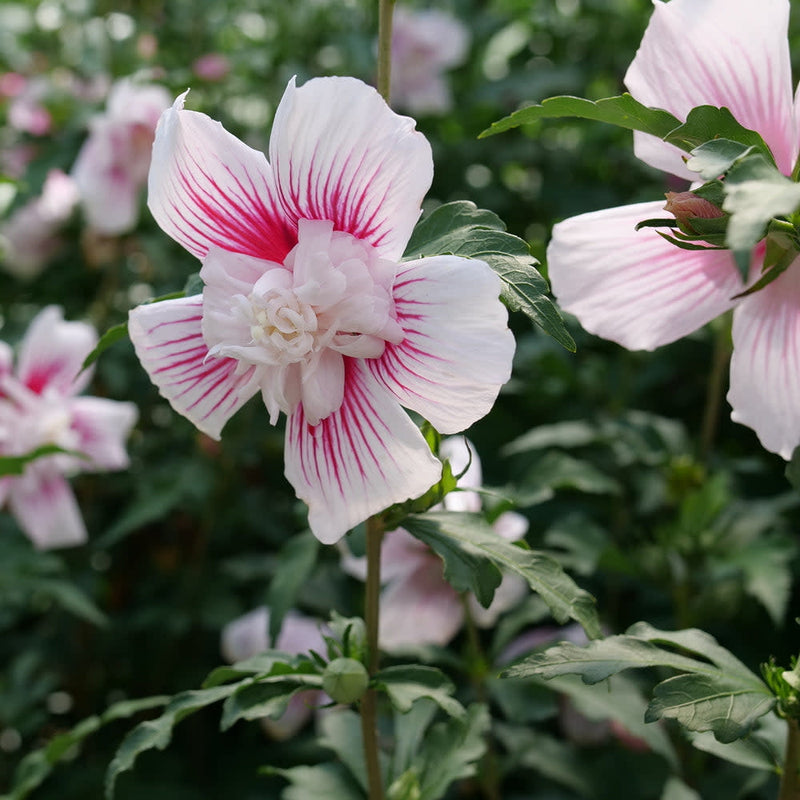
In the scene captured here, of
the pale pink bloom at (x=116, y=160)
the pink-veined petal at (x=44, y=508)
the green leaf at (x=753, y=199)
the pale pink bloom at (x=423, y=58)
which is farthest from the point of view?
the pale pink bloom at (x=423, y=58)

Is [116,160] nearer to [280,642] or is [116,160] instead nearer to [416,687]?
[280,642]

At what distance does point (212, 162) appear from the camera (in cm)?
62

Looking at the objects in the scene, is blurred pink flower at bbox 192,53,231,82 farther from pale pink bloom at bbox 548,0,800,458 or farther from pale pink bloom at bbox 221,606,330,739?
pale pink bloom at bbox 548,0,800,458

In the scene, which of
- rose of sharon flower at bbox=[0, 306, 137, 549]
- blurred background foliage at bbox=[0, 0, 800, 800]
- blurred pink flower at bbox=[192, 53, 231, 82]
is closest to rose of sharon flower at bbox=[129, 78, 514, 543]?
blurred background foliage at bbox=[0, 0, 800, 800]

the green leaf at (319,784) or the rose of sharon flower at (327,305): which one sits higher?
the rose of sharon flower at (327,305)

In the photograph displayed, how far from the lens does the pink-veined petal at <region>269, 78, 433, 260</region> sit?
57 cm

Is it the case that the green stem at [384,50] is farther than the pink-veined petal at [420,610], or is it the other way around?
the pink-veined petal at [420,610]

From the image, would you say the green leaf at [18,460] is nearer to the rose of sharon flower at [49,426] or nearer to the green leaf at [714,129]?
the rose of sharon flower at [49,426]

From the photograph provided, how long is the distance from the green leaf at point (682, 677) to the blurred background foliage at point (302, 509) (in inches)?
11.6

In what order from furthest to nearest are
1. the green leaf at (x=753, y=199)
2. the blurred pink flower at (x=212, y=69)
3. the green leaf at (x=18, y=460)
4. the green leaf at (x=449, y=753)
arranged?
the blurred pink flower at (x=212, y=69) < the green leaf at (x=18, y=460) < the green leaf at (x=449, y=753) < the green leaf at (x=753, y=199)

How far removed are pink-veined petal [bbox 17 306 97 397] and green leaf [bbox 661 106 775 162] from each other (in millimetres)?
880

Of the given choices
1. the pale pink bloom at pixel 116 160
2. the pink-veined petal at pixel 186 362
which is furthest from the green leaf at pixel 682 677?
the pale pink bloom at pixel 116 160

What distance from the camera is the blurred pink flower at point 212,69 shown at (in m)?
1.66

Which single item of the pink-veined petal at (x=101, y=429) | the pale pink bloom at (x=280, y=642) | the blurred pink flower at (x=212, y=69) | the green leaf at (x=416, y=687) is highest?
the green leaf at (x=416, y=687)
